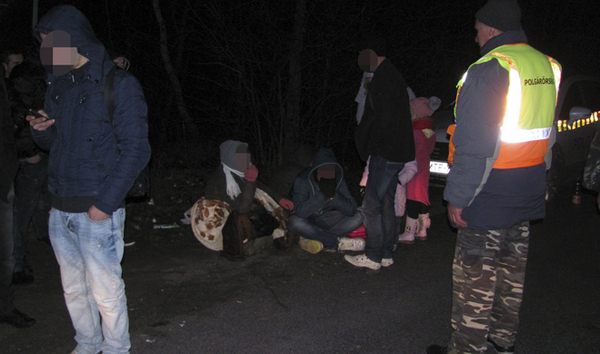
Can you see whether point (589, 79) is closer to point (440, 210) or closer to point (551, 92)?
point (440, 210)

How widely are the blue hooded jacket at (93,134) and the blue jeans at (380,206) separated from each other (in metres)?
2.48

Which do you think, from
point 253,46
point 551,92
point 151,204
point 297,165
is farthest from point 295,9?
point 551,92

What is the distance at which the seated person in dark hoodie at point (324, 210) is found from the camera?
527cm

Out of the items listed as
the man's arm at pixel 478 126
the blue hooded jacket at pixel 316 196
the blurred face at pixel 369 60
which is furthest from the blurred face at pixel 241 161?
the man's arm at pixel 478 126

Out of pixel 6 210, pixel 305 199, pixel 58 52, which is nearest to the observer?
pixel 58 52

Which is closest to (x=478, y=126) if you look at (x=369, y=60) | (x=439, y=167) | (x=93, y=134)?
(x=369, y=60)

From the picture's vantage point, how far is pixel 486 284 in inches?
117

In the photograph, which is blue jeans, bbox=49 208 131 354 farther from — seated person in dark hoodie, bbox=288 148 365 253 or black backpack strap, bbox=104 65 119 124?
seated person in dark hoodie, bbox=288 148 365 253

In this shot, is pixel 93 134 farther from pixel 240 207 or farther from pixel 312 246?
pixel 312 246

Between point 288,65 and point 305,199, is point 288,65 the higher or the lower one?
the higher one

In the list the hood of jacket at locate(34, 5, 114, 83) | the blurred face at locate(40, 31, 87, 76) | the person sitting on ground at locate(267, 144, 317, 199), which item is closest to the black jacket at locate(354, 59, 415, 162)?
the person sitting on ground at locate(267, 144, 317, 199)

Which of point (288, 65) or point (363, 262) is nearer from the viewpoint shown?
point (363, 262)

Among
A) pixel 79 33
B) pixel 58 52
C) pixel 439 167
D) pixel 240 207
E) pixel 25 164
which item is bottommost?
pixel 240 207

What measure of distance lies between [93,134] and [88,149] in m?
0.09
